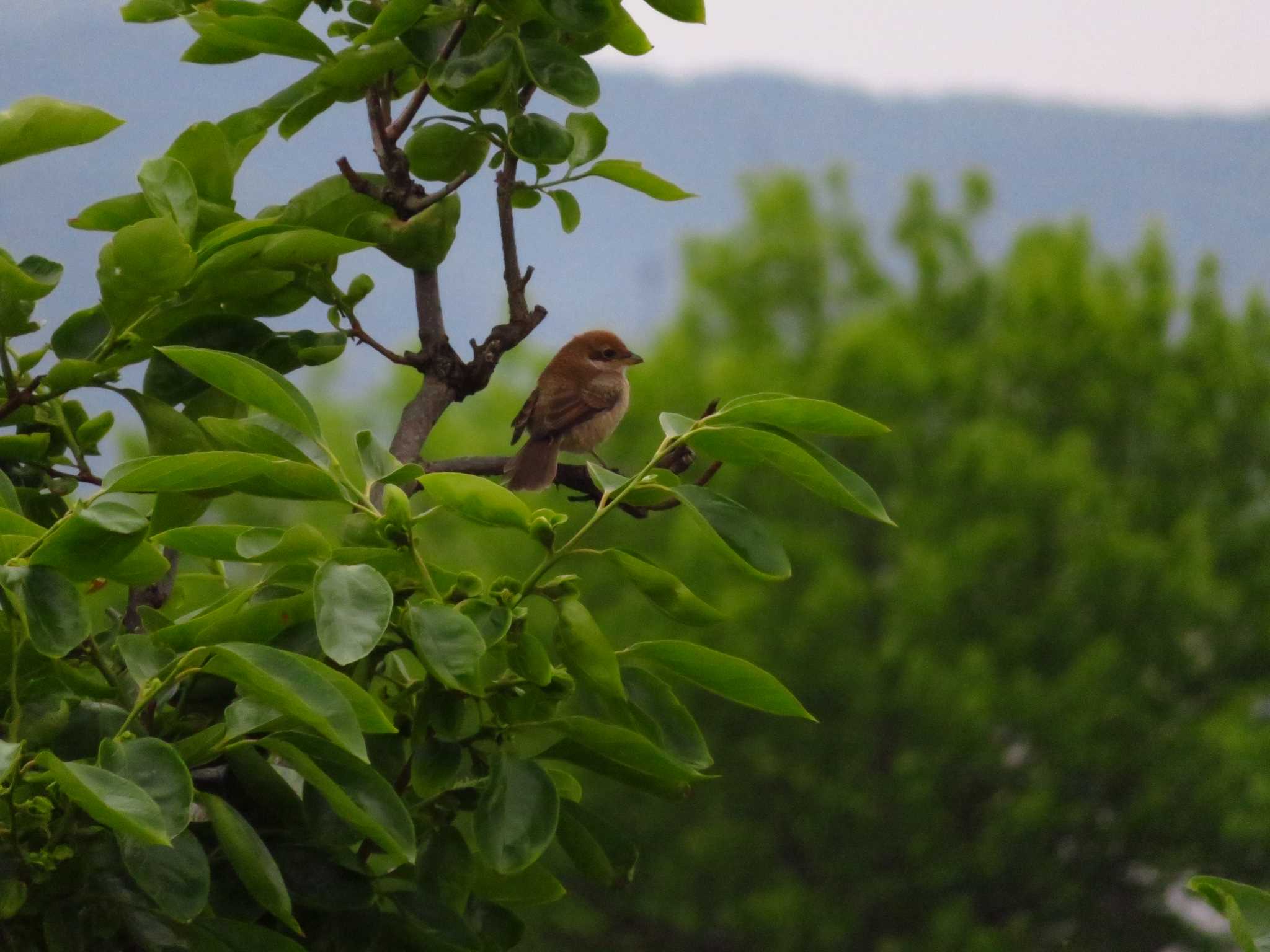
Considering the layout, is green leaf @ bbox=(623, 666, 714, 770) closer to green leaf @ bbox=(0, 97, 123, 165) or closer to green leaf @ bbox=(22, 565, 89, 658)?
green leaf @ bbox=(22, 565, 89, 658)

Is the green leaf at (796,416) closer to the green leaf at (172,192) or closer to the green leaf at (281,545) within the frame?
the green leaf at (281,545)

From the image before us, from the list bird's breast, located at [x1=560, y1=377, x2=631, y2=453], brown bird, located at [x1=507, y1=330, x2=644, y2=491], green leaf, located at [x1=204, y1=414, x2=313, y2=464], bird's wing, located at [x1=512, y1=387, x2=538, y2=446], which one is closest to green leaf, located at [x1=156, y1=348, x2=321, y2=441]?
green leaf, located at [x1=204, y1=414, x2=313, y2=464]

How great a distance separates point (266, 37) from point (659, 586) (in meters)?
0.74

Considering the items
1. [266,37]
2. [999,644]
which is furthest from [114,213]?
[999,644]

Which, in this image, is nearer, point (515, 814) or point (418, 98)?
point (515, 814)

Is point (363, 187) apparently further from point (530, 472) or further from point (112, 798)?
point (112, 798)

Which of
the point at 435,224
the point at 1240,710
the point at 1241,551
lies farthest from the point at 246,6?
the point at 1241,551

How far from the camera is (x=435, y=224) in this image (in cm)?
148

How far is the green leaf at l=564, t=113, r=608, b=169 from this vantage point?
154cm

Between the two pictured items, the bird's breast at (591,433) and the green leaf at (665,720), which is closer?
the green leaf at (665,720)

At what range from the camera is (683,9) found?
1.45m

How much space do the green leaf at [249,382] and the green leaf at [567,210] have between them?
0.59 m

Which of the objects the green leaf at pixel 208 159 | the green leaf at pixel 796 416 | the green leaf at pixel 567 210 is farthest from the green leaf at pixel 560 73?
the green leaf at pixel 796 416

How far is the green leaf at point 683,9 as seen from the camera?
1427 millimetres
